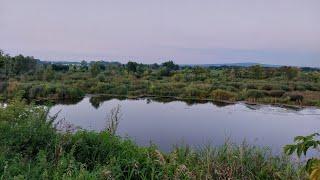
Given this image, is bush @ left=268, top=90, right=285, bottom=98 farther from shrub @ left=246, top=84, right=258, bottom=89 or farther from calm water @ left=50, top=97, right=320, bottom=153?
calm water @ left=50, top=97, right=320, bottom=153

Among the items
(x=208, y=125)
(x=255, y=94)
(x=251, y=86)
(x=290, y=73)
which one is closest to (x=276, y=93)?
(x=255, y=94)

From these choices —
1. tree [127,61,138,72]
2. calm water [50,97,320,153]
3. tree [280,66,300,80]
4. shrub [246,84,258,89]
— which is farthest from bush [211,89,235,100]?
tree [127,61,138,72]

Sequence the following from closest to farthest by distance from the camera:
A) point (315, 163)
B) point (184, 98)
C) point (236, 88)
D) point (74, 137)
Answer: point (315, 163) → point (74, 137) → point (184, 98) → point (236, 88)

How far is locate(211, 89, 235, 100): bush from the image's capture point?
92.3ft

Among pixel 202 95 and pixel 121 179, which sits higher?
pixel 121 179

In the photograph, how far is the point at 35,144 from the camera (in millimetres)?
4027

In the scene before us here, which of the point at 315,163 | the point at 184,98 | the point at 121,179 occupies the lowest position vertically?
the point at 184,98

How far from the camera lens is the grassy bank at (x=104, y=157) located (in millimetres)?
3357

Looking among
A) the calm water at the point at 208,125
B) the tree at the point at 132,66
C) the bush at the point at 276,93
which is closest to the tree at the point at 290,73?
the bush at the point at 276,93

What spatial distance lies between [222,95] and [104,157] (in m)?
25.0

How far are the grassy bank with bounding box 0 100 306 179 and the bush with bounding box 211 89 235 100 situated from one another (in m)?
23.7

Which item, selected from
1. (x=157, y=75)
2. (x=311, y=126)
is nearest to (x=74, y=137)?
(x=311, y=126)

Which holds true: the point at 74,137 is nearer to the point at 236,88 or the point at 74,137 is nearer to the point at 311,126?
the point at 311,126

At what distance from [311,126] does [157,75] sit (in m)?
31.8
